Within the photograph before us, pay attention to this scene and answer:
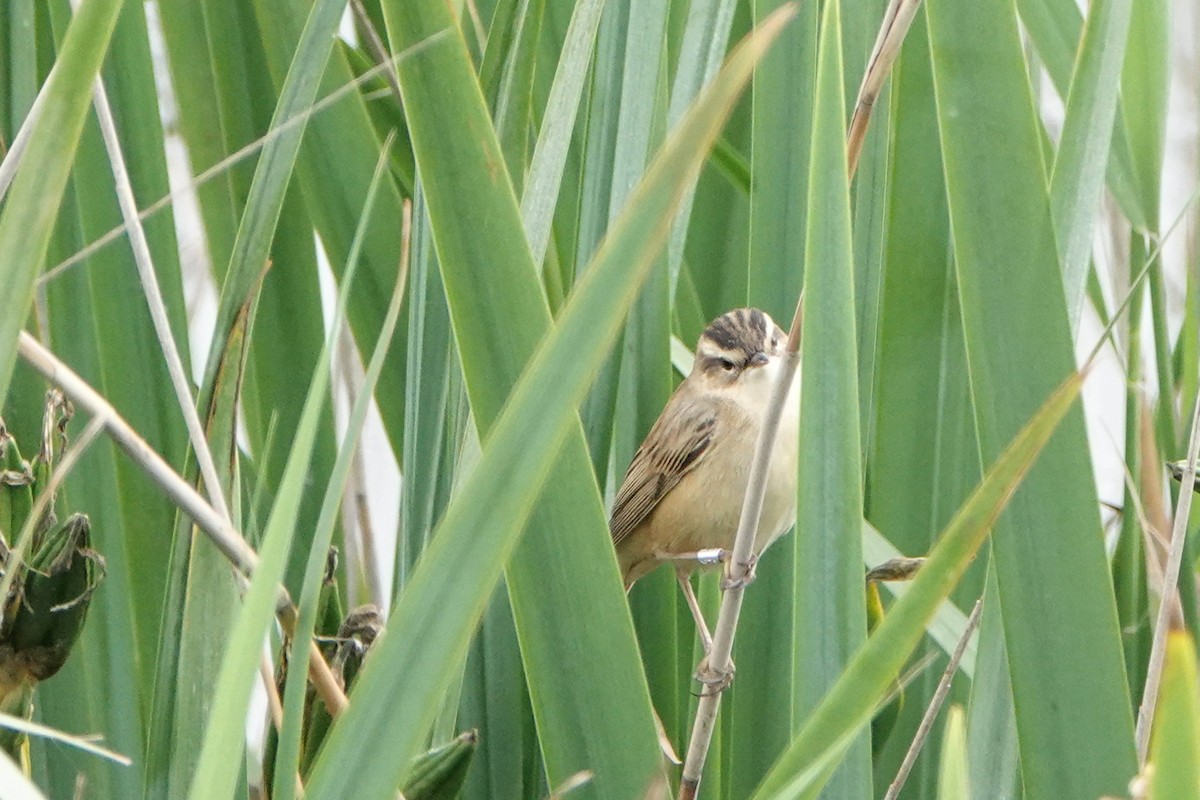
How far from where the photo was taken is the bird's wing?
274 centimetres

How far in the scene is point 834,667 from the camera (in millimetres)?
1292

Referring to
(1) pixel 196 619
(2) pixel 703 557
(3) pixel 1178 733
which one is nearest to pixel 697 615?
(2) pixel 703 557

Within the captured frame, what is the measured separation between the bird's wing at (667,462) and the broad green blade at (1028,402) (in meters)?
1.38

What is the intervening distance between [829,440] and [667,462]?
1509 millimetres

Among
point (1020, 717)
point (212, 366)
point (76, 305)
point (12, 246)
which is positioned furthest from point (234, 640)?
point (76, 305)

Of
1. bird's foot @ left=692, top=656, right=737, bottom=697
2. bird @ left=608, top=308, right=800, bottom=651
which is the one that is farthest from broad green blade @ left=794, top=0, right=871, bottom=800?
bird @ left=608, top=308, right=800, bottom=651

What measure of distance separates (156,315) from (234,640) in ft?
1.62

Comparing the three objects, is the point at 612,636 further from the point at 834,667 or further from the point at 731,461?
the point at 731,461

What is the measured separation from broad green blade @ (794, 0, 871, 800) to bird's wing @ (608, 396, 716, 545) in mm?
1414

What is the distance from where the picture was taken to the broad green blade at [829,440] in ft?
3.99

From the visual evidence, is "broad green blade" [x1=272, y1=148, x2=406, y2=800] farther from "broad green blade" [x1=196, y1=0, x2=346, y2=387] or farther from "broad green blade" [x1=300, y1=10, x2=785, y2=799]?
"broad green blade" [x1=196, y1=0, x2=346, y2=387]

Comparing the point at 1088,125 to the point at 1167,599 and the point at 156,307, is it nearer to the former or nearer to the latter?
the point at 1167,599

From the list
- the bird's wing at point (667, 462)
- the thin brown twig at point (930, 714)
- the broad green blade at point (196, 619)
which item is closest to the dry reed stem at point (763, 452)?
the thin brown twig at point (930, 714)

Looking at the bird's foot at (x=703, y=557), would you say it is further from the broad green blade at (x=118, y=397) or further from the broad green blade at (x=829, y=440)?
the broad green blade at (x=118, y=397)
